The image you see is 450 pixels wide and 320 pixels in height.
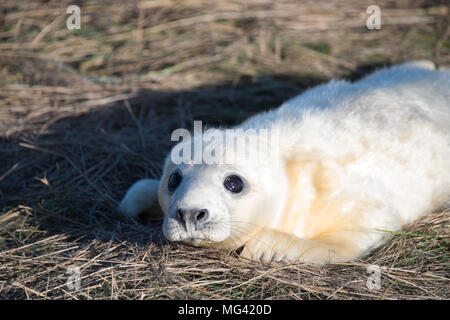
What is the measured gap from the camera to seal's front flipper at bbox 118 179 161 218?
3.84 m

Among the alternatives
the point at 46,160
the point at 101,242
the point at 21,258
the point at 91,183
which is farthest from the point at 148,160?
the point at 21,258

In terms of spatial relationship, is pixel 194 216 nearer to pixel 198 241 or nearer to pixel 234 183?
pixel 198 241

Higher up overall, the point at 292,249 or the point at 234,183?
the point at 234,183

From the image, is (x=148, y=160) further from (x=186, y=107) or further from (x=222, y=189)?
(x=222, y=189)

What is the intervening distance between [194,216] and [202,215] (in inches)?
A: 2.0

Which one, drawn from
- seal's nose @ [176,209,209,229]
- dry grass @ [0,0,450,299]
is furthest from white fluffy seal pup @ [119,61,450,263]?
dry grass @ [0,0,450,299]

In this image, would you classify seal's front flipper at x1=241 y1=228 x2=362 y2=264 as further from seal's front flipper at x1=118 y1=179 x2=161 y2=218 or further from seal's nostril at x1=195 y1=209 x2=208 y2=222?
seal's front flipper at x1=118 y1=179 x2=161 y2=218

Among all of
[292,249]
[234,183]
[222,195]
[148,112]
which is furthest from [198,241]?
[148,112]

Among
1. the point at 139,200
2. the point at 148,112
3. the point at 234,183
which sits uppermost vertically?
the point at 148,112

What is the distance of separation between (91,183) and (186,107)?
167cm

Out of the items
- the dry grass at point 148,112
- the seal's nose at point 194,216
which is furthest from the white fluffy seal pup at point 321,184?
the dry grass at point 148,112

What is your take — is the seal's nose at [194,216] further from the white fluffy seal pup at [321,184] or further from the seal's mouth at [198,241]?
the seal's mouth at [198,241]

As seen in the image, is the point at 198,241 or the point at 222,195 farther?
the point at 222,195

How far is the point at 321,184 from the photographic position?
335 cm
